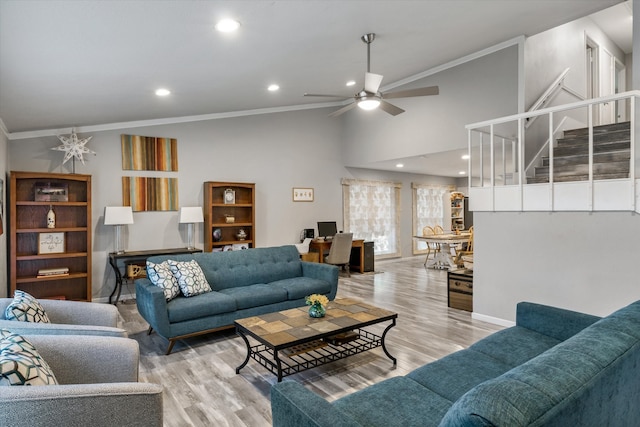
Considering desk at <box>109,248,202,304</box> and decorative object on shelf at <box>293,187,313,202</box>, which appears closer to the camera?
desk at <box>109,248,202,304</box>

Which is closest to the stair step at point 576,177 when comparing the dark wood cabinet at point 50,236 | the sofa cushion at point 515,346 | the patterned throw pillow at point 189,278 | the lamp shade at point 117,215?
the sofa cushion at point 515,346

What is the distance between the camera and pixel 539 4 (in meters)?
3.80

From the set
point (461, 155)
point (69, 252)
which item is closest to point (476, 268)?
point (461, 155)

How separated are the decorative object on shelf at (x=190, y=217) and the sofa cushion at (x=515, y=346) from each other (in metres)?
4.71

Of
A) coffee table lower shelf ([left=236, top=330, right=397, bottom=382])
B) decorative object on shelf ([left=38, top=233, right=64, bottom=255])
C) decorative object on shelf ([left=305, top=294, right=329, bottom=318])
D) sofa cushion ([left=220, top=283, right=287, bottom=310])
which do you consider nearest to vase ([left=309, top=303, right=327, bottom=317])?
decorative object on shelf ([left=305, top=294, right=329, bottom=318])

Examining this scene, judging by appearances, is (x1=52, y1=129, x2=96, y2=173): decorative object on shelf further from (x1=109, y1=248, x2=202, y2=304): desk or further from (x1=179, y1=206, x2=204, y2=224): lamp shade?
(x1=179, y1=206, x2=204, y2=224): lamp shade

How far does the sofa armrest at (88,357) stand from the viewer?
184cm

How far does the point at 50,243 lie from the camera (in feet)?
16.1

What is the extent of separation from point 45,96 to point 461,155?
592 centimetres

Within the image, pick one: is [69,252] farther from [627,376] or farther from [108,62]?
[627,376]

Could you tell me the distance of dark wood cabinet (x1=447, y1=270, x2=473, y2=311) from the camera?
471cm

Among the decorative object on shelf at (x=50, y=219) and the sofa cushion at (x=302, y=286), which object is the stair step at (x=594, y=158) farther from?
the decorative object on shelf at (x=50, y=219)

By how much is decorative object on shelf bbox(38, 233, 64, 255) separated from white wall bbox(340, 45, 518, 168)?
540cm

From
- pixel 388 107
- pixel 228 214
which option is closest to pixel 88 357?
pixel 388 107
